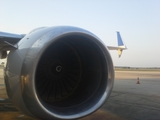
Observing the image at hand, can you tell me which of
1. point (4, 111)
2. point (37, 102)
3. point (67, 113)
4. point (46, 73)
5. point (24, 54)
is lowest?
point (4, 111)

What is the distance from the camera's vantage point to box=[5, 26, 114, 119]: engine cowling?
2.42 meters

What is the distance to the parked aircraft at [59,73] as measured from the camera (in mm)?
2420

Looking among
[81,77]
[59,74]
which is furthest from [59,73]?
[81,77]

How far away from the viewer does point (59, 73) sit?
134 inches

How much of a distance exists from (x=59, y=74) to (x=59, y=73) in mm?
18

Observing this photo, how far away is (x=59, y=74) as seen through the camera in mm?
3410

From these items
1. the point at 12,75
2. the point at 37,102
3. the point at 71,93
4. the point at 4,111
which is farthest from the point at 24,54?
the point at 4,111

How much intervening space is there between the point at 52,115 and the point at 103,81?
1.03 meters

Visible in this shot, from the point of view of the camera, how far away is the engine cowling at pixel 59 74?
7.93ft

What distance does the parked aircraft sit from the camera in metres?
2.42

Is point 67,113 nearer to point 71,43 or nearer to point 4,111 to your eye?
point 71,43

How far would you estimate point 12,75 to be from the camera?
2.56 meters

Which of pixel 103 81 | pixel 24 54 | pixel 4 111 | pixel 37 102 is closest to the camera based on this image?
pixel 37 102

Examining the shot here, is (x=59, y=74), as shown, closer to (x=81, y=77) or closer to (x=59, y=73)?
(x=59, y=73)
